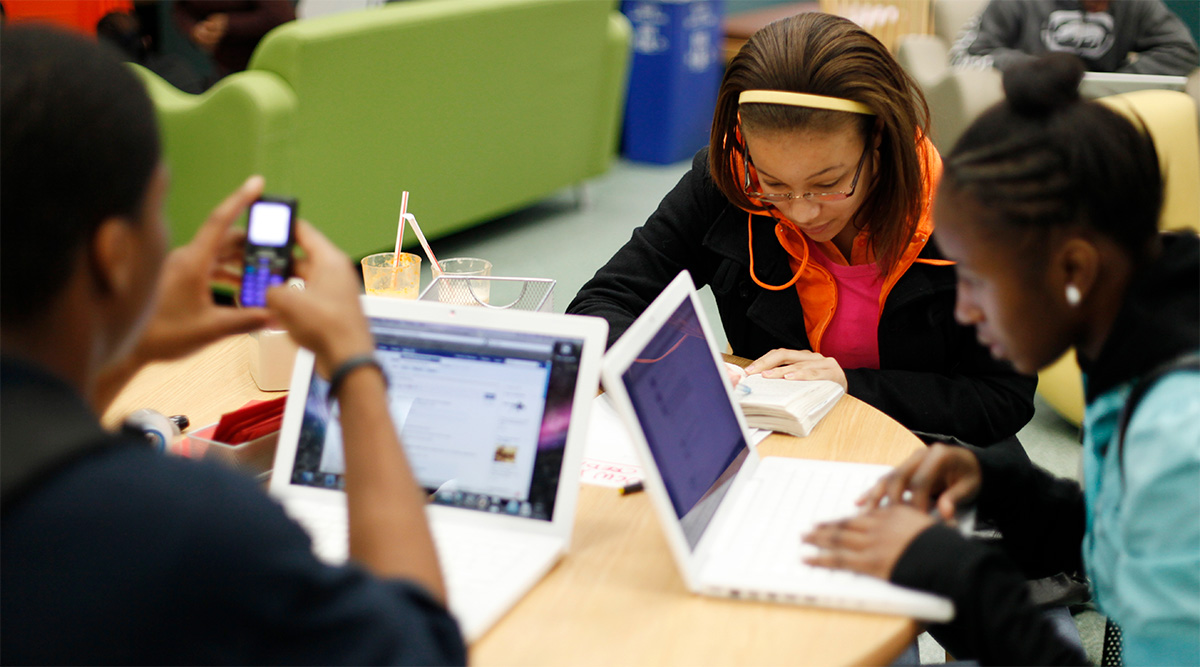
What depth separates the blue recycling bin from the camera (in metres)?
5.48

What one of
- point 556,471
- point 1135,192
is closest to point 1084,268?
point 1135,192

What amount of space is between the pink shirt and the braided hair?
0.64m

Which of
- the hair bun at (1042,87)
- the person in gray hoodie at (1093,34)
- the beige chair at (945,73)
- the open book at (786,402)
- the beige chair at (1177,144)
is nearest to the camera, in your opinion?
the hair bun at (1042,87)

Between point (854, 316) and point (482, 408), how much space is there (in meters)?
0.80

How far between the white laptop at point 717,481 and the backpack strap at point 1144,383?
0.23 metres

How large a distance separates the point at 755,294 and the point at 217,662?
1.26 m

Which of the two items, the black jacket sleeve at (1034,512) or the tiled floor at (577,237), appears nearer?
the black jacket sleeve at (1034,512)

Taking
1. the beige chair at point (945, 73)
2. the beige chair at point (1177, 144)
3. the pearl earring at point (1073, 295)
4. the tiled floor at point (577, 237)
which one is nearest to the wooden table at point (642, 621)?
the pearl earring at point (1073, 295)

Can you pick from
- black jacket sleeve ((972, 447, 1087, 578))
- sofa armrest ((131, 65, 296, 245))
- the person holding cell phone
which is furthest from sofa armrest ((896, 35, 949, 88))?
the person holding cell phone

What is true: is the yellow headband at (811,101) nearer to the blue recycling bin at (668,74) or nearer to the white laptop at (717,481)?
the white laptop at (717,481)

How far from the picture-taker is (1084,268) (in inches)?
38.0

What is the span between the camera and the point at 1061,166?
0.96 meters

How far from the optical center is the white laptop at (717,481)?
985 millimetres

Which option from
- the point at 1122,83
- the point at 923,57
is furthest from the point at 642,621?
the point at 923,57
